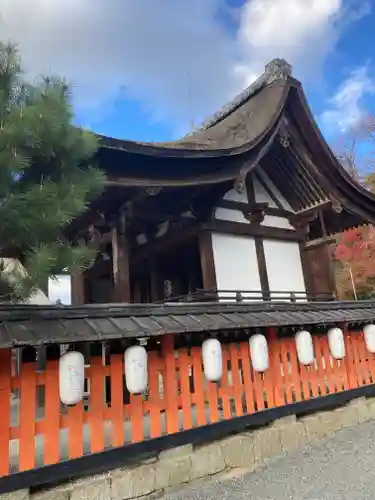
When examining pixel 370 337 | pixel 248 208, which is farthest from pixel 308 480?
pixel 248 208

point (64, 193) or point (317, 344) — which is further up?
point (64, 193)

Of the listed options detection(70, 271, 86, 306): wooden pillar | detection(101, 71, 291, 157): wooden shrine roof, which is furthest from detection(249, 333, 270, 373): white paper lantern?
detection(70, 271, 86, 306): wooden pillar

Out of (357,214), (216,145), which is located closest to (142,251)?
(216,145)

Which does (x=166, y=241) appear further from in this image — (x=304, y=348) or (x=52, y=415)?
(x=52, y=415)

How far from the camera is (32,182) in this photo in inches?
128

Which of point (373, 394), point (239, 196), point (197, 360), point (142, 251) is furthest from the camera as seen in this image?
point (142, 251)

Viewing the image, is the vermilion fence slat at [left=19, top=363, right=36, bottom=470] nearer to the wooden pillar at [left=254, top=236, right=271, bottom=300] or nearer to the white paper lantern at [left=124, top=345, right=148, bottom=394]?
the white paper lantern at [left=124, top=345, right=148, bottom=394]

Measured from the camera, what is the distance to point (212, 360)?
15.7ft

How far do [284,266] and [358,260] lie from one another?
49.8ft

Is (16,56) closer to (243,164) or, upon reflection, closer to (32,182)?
(32,182)

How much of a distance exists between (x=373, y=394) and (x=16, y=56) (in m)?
7.54

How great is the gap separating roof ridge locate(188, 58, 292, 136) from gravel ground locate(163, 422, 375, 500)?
19.7 feet

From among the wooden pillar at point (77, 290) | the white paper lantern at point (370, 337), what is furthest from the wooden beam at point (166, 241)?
the white paper lantern at point (370, 337)

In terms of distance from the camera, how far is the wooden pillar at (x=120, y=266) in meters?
6.18
